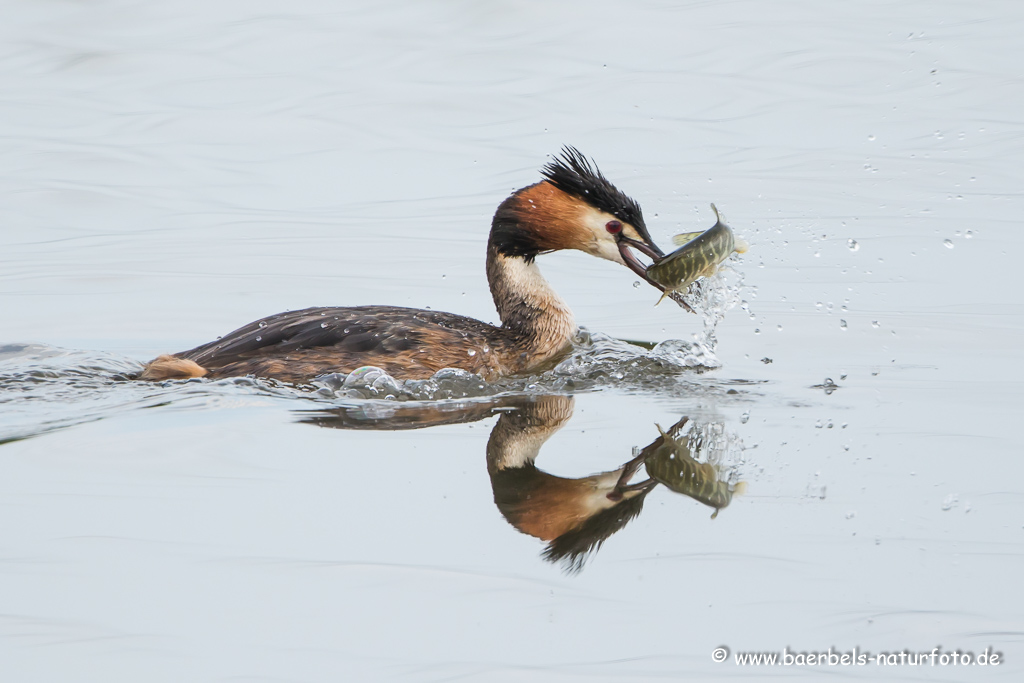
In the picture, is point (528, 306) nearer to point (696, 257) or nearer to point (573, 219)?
point (573, 219)

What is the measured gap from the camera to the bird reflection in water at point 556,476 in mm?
4984

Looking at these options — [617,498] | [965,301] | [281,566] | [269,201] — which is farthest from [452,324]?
[269,201]

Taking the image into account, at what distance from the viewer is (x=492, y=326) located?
7496mm

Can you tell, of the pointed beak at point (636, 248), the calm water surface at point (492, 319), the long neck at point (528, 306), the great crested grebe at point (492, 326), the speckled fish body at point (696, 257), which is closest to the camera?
the calm water surface at point (492, 319)

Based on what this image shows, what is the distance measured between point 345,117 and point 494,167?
2.17 meters

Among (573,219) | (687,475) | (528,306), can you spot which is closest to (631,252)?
(573,219)

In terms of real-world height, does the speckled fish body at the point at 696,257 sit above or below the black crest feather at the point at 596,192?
below

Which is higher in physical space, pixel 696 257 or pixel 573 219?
pixel 573 219

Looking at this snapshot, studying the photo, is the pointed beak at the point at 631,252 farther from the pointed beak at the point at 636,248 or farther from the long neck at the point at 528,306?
the long neck at the point at 528,306

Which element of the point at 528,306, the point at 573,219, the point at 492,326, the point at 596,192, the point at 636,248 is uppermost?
the point at 596,192

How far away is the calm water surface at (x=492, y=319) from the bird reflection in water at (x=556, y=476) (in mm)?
23

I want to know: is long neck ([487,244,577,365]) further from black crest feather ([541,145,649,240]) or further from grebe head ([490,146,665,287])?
black crest feather ([541,145,649,240])

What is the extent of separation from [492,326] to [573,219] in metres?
0.76

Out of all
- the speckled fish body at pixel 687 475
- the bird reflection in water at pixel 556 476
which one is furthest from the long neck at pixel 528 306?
the speckled fish body at pixel 687 475
